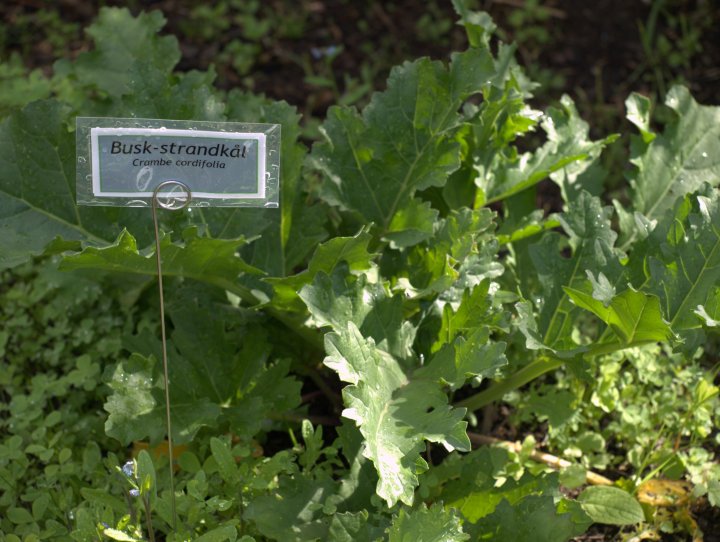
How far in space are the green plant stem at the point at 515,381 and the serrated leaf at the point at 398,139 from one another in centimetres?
56

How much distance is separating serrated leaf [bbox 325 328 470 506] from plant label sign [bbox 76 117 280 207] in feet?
1.43

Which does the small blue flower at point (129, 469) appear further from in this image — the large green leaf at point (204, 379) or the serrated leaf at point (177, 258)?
the serrated leaf at point (177, 258)

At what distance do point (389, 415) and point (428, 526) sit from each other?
0.88 ft

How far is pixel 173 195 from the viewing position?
2.05m

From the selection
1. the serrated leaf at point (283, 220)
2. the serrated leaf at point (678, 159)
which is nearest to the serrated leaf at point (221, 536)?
the serrated leaf at point (283, 220)

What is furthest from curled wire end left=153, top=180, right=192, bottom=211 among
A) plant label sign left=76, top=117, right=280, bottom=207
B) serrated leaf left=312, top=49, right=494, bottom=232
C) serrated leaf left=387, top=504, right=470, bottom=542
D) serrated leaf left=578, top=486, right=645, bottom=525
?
serrated leaf left=578, top=486, right=645, bottom=525

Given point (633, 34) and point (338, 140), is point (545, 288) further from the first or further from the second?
point (633, 34)

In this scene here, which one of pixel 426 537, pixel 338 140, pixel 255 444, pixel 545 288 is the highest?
pixel 338 140

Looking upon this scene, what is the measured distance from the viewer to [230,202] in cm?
208

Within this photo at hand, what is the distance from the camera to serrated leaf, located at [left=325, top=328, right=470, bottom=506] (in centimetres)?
191

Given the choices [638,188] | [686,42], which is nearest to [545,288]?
[638,188]

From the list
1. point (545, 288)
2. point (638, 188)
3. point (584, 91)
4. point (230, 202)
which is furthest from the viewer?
point (584, 91)

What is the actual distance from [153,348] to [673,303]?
54.9 inches

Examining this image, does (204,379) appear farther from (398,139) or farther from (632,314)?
(632,314)
